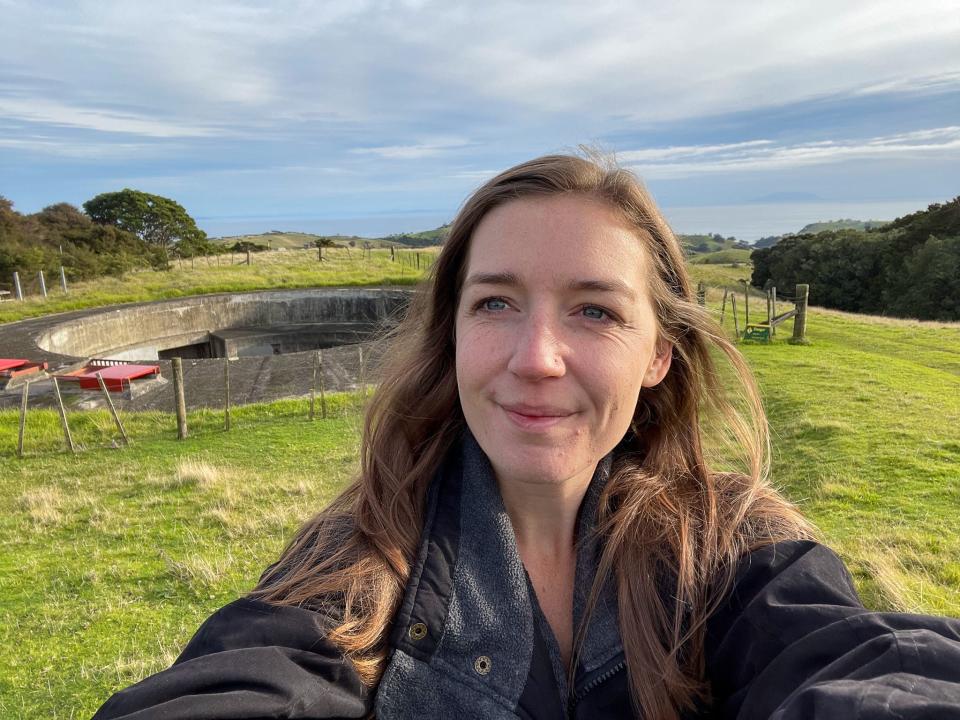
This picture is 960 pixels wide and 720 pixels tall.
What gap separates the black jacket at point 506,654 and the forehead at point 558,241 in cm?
55

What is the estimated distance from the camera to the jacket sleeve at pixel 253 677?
119 centimetres

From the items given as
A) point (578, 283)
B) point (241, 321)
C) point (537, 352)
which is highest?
point (578, 283)

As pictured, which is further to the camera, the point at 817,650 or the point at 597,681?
the point at 597,681

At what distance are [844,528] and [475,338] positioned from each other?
4890 millimetres

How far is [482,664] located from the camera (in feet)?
4.77

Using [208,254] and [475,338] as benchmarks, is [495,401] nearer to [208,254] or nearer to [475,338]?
[475,338]

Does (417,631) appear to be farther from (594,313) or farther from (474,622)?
(594,313)

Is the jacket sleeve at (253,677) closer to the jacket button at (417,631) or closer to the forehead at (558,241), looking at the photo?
the jacket button at (417,631)

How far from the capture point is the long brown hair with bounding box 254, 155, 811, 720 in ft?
4.98

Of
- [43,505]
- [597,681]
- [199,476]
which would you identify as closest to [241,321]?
[199,476]

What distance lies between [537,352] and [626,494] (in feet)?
2.05

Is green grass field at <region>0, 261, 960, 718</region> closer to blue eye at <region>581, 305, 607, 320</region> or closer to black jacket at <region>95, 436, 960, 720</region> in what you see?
black jacket at <region>95, 436, 960, 720</region>

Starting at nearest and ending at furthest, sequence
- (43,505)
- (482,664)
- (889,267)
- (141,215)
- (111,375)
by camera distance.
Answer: (482,664), (43,505), (111,375), (889,267), (141,215)

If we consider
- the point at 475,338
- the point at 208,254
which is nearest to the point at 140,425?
the point at 475,338
